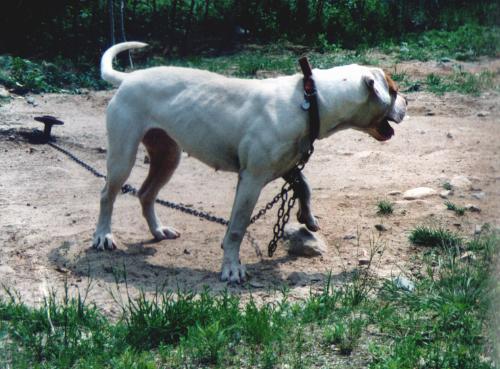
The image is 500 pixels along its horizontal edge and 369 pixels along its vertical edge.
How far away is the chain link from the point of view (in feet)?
20.1

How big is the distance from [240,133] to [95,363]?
2160mm

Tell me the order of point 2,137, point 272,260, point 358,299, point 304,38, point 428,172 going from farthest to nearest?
point 304,38 < point 2,137 < point 428,172 < point 272,260 < point 358,299

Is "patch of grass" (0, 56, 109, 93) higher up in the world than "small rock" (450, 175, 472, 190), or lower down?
lower down

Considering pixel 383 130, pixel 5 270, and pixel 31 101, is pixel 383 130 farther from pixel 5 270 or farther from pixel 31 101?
pixel 31 101

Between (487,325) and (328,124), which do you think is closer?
(487,325)

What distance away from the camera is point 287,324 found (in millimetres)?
4566

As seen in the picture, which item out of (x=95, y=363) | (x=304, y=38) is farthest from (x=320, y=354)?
(x=304, y=38)

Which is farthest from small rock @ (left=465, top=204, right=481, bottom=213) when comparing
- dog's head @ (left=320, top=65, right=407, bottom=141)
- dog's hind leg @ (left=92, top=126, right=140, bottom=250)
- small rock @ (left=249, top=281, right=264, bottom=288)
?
dog's hind leg @ (left=92, top=126, right=140, bottom=250)

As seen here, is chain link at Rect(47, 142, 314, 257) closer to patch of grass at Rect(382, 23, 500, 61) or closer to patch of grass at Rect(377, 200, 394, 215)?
patch of grass at Rect(377, 200, 394, 215)

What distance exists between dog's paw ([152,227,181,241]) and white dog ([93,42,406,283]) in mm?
416

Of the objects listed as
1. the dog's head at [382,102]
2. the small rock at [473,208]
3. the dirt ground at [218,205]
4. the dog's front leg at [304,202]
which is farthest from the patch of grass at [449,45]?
the dog's front leg at [304,202]

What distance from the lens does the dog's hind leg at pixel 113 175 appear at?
20.3 ft

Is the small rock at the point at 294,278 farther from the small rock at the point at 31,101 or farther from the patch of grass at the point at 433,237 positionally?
the small rock at the point at 31,101

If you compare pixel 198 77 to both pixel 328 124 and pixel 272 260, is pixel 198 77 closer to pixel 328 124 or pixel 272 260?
pixel 328 124
